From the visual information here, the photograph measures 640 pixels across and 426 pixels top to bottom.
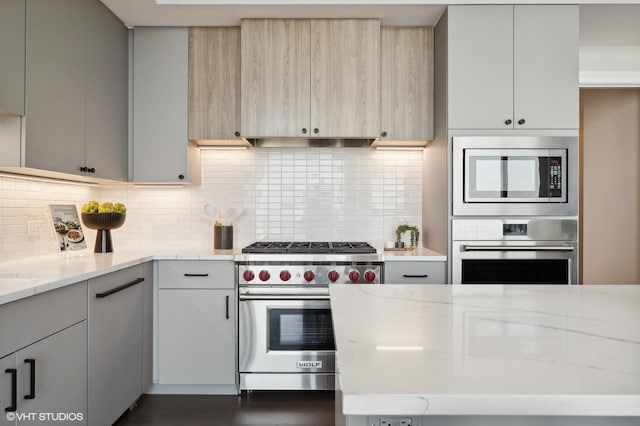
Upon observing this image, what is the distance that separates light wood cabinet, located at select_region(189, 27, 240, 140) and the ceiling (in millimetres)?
105

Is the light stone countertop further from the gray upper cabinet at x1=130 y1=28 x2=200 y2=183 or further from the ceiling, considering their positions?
the ceiling

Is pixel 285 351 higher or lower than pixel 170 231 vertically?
lower

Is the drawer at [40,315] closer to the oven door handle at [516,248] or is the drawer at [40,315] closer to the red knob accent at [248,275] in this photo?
the red knob accent at [248,275]

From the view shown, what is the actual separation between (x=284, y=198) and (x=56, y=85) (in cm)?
171

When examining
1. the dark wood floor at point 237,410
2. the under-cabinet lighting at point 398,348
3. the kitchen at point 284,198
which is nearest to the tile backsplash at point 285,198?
the kitchen at point 284,198

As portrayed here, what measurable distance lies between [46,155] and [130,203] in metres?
1.34

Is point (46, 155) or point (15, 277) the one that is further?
point (46, 155)

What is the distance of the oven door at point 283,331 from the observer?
2912 millimetres

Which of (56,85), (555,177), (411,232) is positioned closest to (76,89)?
(56,85)

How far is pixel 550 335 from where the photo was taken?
40.4 inches

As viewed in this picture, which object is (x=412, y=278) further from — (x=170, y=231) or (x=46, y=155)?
(x=46, y=155)

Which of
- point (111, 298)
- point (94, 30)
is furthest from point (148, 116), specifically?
point (111, 298)

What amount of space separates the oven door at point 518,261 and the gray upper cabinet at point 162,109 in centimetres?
192

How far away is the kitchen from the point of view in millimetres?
3516
